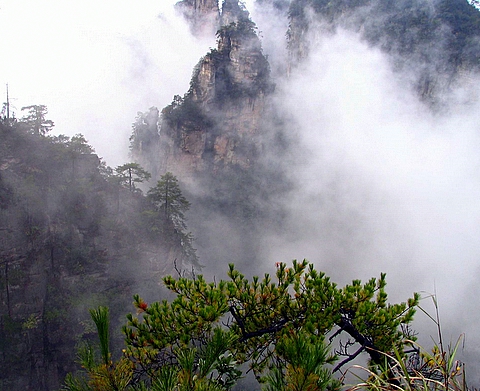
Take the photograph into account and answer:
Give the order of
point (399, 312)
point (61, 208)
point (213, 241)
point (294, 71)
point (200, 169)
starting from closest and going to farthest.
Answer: point (399, 312) < point (61, 208) < point (213, 241) < point (200, 169) < point (294, 71)

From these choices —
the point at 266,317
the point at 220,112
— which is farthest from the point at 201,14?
the point at 266,317

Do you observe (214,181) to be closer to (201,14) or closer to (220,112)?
(220,112)

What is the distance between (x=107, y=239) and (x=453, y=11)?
41.8 metres

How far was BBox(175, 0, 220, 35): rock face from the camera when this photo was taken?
4494 cm

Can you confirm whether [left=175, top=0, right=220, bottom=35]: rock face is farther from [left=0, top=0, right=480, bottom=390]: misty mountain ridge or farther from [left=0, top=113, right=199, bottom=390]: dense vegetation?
[left=0, top=113, right=199, bottom=390]: dense vegetation

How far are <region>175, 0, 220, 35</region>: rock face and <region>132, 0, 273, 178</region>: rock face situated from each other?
13.3 m

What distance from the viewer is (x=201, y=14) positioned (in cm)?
4603

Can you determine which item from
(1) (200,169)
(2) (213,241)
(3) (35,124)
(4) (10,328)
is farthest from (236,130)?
(4) (10,328)

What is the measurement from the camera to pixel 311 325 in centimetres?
331

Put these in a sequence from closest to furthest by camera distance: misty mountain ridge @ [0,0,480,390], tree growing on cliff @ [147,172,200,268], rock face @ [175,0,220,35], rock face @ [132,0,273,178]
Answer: misty mountain ridge @ [0,0,480,390] → tree growing on cliff @ [147,172,200,268] → rock face @ [132,0,273,178] → rock face @ [175,0,220,35]

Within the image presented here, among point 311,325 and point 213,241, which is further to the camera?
point 213,241

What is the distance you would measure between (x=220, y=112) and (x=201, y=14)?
811 inches

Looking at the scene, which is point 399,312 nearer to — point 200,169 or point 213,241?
point 213,241

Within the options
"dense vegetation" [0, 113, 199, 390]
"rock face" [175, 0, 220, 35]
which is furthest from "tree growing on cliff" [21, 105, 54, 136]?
"rock face" [175, 0, 220, 35]
